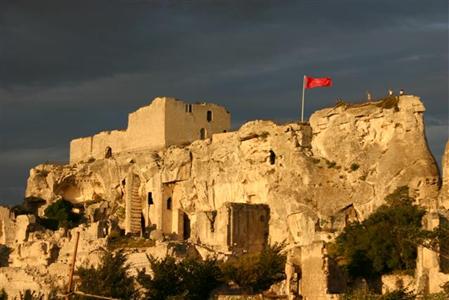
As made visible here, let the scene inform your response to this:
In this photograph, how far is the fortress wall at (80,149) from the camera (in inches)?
3059

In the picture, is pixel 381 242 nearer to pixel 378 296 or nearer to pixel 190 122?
pixel 378 296

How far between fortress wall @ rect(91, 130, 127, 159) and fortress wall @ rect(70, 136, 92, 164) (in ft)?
1.58

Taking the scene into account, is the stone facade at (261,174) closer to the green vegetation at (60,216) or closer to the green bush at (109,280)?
the green vegetation at (60,216)

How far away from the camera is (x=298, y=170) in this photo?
60.6m

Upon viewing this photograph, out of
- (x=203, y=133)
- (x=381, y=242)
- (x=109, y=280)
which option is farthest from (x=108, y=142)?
(x=381, y=242)

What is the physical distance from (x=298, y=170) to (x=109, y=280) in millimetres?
14356

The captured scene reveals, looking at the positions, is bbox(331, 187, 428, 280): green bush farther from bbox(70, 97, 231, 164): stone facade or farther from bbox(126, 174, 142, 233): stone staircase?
bbox(70, 97, 231, 164): stone facade

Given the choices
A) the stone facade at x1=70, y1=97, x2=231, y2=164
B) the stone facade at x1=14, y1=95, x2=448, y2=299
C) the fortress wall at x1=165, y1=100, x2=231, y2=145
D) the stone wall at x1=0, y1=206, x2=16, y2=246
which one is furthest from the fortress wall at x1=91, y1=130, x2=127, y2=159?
the stone wall at x1=0, y1=206, x2=16, y2=246

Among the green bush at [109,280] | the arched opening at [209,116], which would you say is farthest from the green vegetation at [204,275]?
the arched opening at [209,116]

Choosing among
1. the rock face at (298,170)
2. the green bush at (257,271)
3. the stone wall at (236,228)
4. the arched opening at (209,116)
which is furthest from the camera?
the arched opening at (209,116)

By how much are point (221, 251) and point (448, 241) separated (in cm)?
1667

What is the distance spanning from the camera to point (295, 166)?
60.8 metres

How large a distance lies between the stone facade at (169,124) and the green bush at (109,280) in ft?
65.6

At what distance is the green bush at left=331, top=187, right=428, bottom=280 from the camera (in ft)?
160
